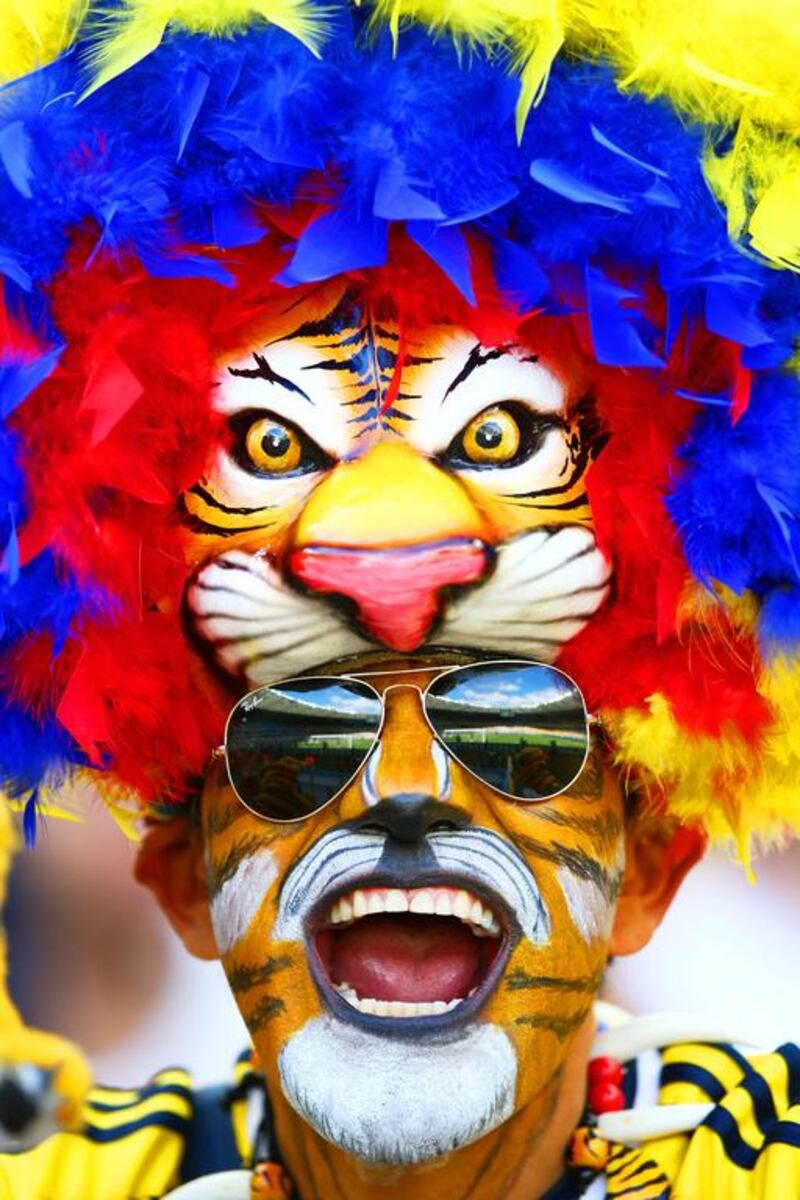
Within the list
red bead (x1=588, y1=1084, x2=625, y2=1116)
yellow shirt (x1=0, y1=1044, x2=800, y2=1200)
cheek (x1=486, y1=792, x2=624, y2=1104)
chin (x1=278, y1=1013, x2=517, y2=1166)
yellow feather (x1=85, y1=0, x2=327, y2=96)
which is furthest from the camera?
red bead (x1=588, y1=1084, x2=625, y2=1116)

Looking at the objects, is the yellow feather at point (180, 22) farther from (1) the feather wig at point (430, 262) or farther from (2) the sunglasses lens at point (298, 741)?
(2) the sunglasses lens at point (298, 741)

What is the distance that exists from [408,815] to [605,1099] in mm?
747

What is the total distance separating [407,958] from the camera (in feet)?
8.79

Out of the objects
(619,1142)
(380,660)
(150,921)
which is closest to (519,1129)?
(619,1142)

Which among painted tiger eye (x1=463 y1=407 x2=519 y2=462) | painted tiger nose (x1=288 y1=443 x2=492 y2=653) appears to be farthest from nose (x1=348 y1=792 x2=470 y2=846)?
painted tiger eye (x1=463 y1=407 x2=519 y2=462)

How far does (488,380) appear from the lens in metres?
2.59

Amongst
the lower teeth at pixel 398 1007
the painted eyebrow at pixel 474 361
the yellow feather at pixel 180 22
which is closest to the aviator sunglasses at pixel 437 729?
the lower teeth at pixel 398 1007

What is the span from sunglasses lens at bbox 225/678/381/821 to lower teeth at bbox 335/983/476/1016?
0.88 feet

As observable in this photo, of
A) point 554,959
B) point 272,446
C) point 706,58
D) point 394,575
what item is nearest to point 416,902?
point 554,959

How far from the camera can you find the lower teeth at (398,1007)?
8.54ft

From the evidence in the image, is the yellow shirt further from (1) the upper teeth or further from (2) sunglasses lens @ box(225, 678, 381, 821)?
(2) sunglasses lens @ box(225, 678, 381, 821)

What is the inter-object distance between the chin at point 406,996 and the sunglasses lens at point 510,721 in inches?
4.1

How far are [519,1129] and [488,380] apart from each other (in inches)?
43.5

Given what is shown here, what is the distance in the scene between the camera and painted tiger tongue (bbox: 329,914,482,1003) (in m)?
2.66
